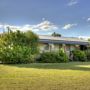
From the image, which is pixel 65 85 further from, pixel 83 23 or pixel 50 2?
pixel 83 23

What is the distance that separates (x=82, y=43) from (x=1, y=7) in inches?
669

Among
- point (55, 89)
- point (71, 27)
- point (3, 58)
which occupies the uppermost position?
point (71, 27)

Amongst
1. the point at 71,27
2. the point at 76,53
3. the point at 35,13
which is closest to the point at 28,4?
the point at 35,13

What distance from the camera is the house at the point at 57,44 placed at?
123 feet

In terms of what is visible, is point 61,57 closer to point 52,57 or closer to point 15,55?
point 52,57

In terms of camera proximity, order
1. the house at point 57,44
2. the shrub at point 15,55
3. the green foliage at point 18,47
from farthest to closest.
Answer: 1. the house at point 57,44
2. the green foliage at point 18,47
3. the shrub at point 15,55

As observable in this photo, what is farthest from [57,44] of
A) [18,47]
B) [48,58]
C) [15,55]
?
[15,55]

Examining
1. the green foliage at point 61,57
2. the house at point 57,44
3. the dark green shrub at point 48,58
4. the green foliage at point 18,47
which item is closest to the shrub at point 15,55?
the green foliage at point 18,47

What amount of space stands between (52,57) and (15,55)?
5.58 m

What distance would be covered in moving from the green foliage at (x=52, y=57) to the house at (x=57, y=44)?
317 centimetres

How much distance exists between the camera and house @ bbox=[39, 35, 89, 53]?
37.6 metres

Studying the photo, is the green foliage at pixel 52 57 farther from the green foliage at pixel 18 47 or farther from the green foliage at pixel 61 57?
the green foliage at pixel 18 47

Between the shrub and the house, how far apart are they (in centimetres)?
660

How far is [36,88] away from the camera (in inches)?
446
